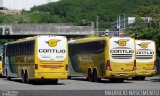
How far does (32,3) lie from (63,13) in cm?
1190

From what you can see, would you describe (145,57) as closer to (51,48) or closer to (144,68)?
(144,68)

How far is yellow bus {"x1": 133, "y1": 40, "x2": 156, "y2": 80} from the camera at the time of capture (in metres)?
37.9

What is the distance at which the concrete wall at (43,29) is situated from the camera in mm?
72000

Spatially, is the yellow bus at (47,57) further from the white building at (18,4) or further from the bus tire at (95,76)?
the white building at (18,4)

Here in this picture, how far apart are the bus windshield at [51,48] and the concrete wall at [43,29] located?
40.3 m

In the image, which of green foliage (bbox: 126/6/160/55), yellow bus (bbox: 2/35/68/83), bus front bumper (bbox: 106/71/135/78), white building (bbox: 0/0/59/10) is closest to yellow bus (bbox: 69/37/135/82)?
bus front bumper (bbox: 106/71/135/78)

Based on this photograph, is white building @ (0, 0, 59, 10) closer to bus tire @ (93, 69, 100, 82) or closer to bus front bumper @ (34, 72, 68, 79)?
bus tire @ (93, 69, 100, 82)

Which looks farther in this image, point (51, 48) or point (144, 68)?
point (144, 68)

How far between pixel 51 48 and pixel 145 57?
9.62 m

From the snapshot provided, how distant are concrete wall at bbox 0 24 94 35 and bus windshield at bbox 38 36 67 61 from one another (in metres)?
40.3

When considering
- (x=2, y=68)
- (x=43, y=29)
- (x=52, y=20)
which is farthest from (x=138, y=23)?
(x=52, y=20)

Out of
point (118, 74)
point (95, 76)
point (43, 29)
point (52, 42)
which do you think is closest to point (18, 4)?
point (43, 29)

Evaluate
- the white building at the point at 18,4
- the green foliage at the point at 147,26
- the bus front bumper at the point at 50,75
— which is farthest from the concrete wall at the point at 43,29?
the white building at the point at 18,4

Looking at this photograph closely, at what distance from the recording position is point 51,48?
30.9 metres
